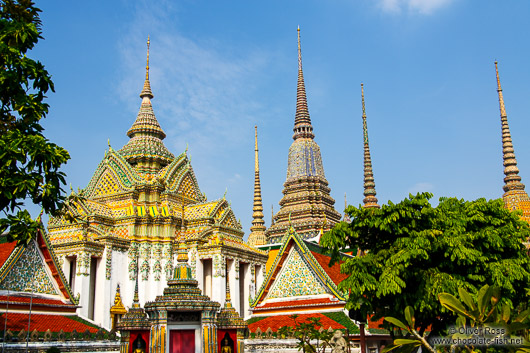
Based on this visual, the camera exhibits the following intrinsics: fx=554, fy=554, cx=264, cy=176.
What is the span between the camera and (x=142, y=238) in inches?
1204

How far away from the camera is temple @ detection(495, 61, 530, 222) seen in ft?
138

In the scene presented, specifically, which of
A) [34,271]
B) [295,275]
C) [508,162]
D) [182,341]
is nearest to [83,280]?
[34,271]

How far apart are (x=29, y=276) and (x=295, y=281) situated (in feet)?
34.2

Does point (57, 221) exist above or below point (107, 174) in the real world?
below

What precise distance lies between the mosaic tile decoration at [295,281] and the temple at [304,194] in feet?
64.9

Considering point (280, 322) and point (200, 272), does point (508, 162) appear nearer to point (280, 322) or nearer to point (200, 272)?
point (200, 272)

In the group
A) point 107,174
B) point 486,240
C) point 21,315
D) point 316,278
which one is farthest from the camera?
point 107,174

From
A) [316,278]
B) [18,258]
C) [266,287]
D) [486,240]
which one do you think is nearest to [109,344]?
[18,258]

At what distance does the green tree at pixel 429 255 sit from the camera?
1481cm

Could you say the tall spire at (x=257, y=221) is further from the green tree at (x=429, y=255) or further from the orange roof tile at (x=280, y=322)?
the green tree at (x=429, y=255)

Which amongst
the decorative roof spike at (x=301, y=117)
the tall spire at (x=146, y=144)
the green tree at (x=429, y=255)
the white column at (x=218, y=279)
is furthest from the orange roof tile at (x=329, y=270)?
the decorative roof spike at (x=301, y=117)

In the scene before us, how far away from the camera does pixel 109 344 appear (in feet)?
69.2

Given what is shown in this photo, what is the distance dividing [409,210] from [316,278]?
23.5 ft

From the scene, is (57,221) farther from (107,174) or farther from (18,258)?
(18,258)
